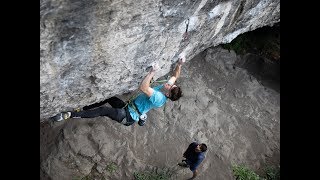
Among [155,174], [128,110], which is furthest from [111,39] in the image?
[155,174]

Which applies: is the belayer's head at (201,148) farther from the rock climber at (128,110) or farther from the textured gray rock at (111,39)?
the textured gray rock at (111,39)

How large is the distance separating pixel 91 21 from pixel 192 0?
1920 millimetres

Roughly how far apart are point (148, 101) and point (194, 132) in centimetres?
295

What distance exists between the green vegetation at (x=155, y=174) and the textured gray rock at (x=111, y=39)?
6.76 ft

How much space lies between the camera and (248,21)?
8047 mm

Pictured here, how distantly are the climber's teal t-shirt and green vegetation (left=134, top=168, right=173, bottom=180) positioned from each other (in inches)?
66.1

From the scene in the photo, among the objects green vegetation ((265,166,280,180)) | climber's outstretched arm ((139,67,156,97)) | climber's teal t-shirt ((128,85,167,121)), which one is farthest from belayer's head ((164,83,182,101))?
green vegetation ((265,166,280,180))

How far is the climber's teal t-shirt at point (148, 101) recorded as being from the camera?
5.74 metres

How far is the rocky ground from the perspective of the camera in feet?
23.2

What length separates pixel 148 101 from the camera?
238 inches

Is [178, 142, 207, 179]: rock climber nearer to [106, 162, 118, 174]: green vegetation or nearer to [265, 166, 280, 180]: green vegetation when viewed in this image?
[106, 162, 118, 174]: green vegetation

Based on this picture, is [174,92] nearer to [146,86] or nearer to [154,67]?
[146,86]
